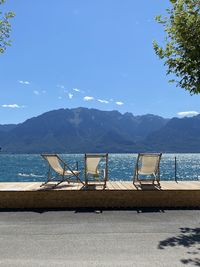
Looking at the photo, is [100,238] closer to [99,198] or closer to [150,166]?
[99,198]

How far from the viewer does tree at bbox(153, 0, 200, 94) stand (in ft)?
30.3

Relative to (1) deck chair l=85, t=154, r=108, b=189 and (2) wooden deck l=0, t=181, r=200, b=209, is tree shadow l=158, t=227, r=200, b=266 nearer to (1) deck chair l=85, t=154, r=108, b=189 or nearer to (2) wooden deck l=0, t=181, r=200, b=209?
(2) wooden deck l=0, t=181, r=200, b=209

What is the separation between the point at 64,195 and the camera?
10.2 metres

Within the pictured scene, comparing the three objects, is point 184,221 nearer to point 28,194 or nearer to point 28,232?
point 28,232

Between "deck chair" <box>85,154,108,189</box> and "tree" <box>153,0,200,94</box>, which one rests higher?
"tree" <box>153,0,200,94</box>

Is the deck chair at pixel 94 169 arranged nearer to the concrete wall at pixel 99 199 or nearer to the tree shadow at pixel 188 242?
the concrete wall at pixel 99 199

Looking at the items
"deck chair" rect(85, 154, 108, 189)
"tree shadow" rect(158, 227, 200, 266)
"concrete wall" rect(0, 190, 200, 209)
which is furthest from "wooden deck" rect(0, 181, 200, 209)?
"tree shadow" rect(158, 227, 200, 266)

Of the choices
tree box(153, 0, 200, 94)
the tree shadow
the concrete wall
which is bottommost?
the tree shadow

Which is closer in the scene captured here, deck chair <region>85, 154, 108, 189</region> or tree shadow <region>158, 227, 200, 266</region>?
tree shadow <region>158, 227, 200, 266</region>

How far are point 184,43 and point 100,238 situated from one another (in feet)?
17.2

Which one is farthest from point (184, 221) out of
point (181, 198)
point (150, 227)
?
point (181, 198)

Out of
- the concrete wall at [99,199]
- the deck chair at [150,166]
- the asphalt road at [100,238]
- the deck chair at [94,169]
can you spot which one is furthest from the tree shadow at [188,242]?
the deck chair at [94,169]

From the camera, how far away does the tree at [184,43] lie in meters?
9.23

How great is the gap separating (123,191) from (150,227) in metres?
2.55
